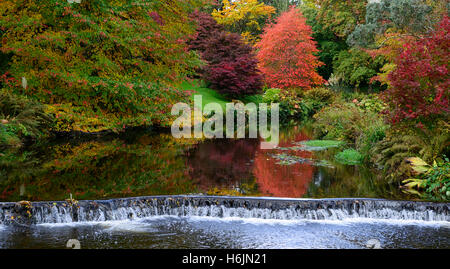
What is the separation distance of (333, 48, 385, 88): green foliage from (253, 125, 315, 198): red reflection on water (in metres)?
17.6

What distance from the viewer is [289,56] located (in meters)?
29.6

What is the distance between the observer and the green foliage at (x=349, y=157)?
11050 mm

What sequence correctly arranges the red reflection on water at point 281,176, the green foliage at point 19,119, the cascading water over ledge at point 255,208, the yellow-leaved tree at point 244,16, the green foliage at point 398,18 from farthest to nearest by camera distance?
1. the yellow-leaved tree at point 244,16
2. the green foliage at point 398,18
3. the green foliage at point 19,119
4. the red reflection on water at point 281,176
5. the cascading water over ledge at point 255,208

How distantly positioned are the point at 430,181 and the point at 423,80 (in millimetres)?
2018

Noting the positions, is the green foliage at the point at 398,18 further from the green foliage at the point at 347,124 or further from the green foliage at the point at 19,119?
the green foliage at the point at 19,119

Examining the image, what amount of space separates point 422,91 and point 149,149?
7468 millimetres

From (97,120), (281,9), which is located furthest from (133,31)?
(281,9)

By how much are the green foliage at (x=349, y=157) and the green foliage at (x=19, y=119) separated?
28.7 ft

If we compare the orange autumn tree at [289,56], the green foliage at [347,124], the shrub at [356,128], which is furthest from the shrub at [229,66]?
the green foliage at [347,124]

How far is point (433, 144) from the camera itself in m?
8.67

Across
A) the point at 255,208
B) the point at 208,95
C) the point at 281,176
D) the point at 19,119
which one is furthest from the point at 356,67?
the point at 255,208

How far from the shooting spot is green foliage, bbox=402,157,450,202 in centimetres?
768

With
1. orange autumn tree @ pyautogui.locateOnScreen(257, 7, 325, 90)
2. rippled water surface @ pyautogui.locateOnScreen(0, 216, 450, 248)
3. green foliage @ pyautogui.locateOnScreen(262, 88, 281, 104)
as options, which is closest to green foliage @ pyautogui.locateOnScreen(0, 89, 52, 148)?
rippled water surface @ pyautogui.locateOnScreen(0, 216, 450, 248)
